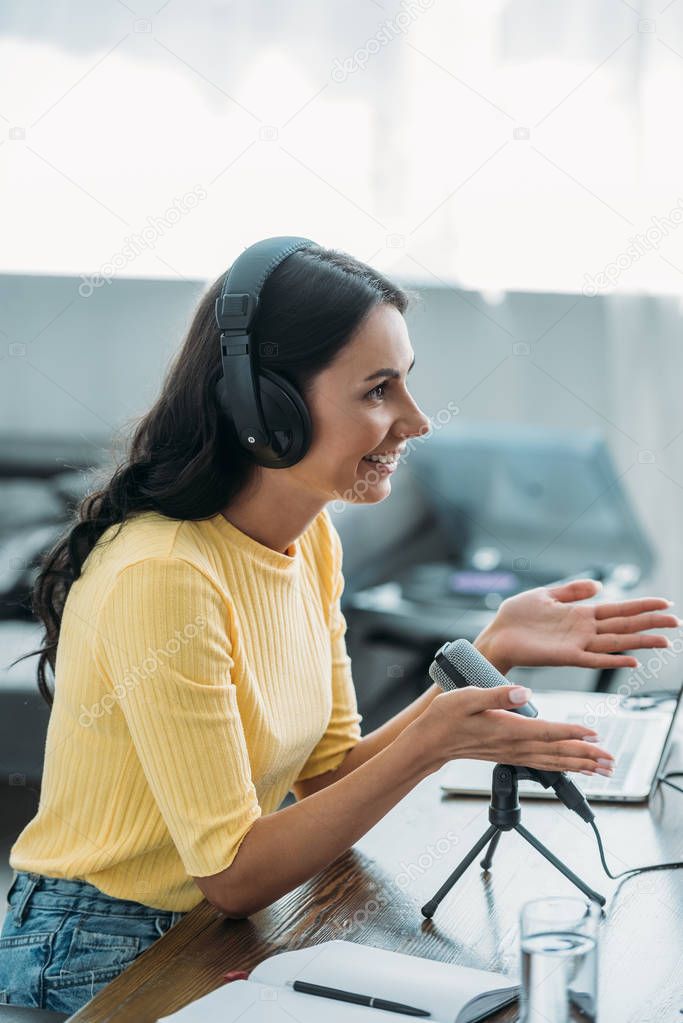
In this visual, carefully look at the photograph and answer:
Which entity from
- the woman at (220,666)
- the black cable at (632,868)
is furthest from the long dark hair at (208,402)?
the black cable at (632,868)

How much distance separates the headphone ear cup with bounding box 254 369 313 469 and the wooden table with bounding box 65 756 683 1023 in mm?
387

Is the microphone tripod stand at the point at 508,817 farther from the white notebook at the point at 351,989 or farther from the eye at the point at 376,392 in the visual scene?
the eye at the point at 376,392

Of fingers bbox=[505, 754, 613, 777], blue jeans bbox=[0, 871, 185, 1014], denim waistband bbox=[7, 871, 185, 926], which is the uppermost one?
fingers bbox=[505, 754, 613, 777]

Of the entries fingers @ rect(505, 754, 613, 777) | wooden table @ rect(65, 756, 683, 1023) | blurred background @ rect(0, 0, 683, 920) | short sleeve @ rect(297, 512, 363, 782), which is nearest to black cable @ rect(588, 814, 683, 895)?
wooden table @ rect(65, 756, 683, 1023)

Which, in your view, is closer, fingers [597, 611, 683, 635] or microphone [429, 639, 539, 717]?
microphone [429, 639, 539, 717]

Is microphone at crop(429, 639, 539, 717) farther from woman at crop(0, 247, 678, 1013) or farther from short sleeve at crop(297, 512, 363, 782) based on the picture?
short sleeve at crop(297, 512, 363, 782)

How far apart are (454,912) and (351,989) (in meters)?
0.16

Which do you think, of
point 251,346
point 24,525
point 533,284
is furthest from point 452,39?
point 251,346

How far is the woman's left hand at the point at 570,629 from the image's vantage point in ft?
3.65

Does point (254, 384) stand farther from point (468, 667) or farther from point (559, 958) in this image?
point (559, 958)

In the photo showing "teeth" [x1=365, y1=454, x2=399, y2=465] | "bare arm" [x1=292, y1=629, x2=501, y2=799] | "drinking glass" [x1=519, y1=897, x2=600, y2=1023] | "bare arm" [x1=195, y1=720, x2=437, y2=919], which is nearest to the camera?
"drinking glass" [x1=519, y1=897, x2=600, y2=1023]

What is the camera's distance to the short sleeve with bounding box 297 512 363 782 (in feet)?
4.18

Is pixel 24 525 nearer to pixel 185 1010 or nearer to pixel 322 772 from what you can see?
pixel 322 772

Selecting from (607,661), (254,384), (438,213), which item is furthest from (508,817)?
(438,213)
